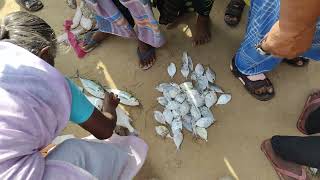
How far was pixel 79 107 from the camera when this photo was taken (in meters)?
1.70

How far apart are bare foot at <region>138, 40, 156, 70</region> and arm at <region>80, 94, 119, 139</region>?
62cm

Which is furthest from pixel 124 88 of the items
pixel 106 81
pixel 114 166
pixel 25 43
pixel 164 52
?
pixel 25 43

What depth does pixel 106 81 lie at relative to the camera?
2.64 metres

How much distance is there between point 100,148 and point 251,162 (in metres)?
0.93

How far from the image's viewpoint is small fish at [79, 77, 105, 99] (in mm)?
2535

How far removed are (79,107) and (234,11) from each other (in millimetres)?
1450

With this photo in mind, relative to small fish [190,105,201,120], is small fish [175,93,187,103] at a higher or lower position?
higher

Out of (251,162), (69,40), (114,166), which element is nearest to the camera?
(114,166)

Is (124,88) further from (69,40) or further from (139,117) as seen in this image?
(69,40)

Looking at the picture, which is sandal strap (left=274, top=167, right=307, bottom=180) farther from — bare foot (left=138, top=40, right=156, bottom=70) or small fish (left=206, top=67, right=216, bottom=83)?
bare foot (left=138, top=40, right=156, bottom=70)

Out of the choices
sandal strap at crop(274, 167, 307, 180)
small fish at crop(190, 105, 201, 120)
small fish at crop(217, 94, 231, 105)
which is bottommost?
sandal strap at crop(274, 167, 307, 180)

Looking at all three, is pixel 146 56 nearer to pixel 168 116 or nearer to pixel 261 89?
pixel 168 116

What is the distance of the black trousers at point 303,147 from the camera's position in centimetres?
208

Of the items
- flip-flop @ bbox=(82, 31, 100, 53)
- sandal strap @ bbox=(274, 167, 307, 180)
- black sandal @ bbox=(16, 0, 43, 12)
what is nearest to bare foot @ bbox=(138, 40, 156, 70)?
flip-flop @ bbox=(82, 31, 100, 53)
